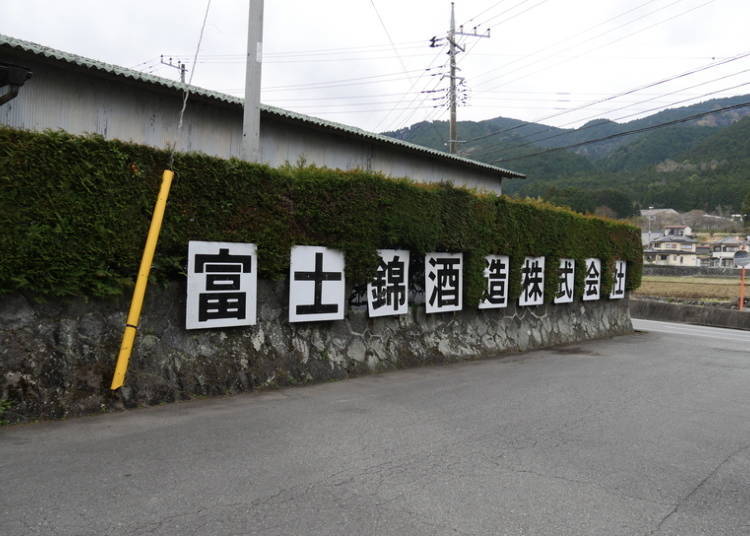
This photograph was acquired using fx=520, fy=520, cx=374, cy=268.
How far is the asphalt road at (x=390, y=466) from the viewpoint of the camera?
302 centimetres

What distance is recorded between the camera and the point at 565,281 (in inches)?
481

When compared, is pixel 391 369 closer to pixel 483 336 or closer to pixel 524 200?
pixel 483 336

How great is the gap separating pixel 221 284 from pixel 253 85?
3.14 metres

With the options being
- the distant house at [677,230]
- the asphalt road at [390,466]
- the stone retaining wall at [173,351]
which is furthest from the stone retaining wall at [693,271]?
the asphalt road at [390,466]

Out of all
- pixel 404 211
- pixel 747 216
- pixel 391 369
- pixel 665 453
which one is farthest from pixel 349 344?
pixel 747 216

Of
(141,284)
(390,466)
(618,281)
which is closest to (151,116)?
(141,284)

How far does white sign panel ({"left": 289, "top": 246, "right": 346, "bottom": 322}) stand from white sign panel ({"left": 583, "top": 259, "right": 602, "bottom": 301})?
7.98 metres

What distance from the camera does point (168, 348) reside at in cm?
580

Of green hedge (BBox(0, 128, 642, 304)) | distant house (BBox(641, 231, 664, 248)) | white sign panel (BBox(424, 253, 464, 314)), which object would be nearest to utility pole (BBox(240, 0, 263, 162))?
green hedge (BBox(0, 128, 642, 304))

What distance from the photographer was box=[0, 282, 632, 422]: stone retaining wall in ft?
15.9

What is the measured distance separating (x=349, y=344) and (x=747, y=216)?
90.4m

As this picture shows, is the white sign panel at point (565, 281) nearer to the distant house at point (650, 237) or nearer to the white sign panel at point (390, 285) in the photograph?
the white sign panel at point (390, 285)

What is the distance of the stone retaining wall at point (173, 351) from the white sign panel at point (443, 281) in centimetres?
24

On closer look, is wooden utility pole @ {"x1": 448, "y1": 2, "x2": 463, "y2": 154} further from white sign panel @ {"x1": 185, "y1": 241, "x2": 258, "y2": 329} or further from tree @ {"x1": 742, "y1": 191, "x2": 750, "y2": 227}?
tree @ {"x1": 742, "y1": 191, "x2": 750, "y2": 227}
